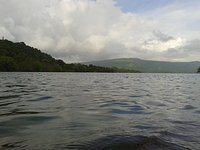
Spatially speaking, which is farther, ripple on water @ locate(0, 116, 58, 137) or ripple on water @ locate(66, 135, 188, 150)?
ripple on water @ locate(0, 116, 58, 137)

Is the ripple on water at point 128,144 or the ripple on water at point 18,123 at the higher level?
the ripple on water at point 128,144

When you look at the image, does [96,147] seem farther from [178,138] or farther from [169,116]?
[169,116]

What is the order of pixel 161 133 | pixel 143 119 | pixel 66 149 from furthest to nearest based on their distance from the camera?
1. pixel 143 119
2. pixel 161 133
3. pixel 66 149

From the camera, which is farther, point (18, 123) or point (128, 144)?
point (18, 123)

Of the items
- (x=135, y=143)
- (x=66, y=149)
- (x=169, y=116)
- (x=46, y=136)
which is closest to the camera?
(x=66, y=149)

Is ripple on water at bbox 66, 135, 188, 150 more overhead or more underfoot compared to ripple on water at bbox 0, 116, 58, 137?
more overhead

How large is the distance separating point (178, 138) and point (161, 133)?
80cm

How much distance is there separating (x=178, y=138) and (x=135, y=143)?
202 cm

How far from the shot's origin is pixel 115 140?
9.82 metres

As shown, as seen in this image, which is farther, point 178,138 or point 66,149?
point 178,138

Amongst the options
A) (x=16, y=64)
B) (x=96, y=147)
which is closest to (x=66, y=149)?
(x=96, y=147)

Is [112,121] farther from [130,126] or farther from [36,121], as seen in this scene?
[36,121]

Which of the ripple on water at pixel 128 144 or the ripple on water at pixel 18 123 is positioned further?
the ripple on water at pixel 18 123

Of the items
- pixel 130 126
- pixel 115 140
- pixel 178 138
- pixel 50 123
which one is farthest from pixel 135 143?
pixel 50 123
